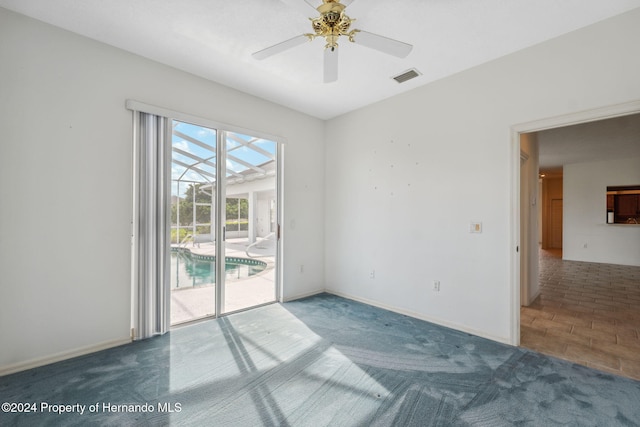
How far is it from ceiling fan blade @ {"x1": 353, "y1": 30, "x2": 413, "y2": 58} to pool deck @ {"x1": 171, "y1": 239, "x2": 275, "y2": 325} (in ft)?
8.72

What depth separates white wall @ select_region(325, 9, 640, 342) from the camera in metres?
2.41

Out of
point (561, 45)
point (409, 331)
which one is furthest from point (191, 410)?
point (561, 45)

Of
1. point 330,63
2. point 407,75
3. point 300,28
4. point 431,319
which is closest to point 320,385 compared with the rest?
point 431,319

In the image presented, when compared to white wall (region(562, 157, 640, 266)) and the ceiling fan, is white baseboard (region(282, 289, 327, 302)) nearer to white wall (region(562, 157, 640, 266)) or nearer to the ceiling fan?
the ceiling fan

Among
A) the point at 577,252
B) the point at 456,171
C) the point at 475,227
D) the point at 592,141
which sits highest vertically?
the point at 592,141

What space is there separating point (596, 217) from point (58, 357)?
1083 cm

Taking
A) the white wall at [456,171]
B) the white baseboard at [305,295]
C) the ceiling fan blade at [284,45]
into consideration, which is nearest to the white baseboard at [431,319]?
the white wall at [456,171]

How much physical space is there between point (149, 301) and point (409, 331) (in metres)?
2.78

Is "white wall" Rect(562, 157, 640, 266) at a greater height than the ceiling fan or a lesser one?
lesser

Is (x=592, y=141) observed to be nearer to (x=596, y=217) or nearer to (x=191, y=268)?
(x=596, y=217)

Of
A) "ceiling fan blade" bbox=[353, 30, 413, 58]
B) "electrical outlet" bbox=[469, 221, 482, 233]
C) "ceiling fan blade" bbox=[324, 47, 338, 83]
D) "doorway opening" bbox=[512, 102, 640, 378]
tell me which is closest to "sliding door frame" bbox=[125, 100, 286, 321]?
"ceiling fan blade" bbox=[324, 47, 338, 83]

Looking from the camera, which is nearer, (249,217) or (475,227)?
(475,227)

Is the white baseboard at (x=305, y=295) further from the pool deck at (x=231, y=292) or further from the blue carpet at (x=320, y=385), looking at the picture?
the blue carpet at (x=320, y=385)

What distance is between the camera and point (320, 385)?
6.97 feet
